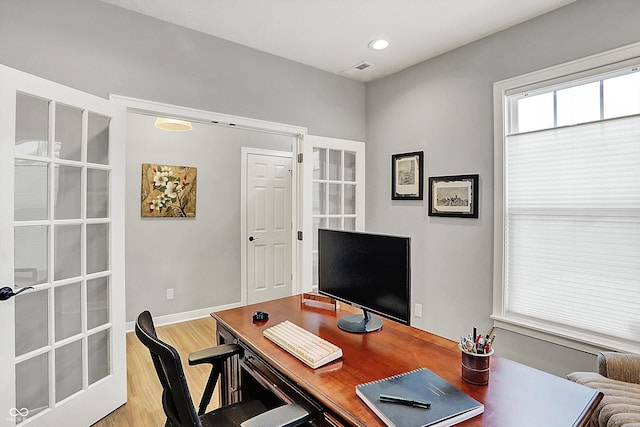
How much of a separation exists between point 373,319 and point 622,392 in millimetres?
1205

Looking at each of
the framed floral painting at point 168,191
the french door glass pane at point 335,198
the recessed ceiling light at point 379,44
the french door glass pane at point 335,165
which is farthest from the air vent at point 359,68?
the framed floral painting at point 168,191

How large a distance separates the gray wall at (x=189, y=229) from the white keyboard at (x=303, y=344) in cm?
285

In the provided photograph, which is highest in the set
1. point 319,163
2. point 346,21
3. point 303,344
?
point 346,21

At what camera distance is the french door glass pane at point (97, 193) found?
7.19ft

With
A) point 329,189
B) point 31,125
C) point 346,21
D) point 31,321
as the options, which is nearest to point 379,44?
point 346,21

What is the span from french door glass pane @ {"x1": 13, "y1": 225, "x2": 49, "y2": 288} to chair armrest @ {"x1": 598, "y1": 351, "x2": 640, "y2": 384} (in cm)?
305

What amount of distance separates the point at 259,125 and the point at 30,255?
6.12 ft

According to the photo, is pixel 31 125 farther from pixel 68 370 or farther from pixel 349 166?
pixel 349 166

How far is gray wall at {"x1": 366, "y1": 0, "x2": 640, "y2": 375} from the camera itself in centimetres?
229

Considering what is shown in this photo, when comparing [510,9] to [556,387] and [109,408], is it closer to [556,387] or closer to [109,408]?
[556,387]

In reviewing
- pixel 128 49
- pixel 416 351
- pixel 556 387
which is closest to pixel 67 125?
pixel 128 49

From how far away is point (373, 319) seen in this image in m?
1.70

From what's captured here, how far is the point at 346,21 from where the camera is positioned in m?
2.57

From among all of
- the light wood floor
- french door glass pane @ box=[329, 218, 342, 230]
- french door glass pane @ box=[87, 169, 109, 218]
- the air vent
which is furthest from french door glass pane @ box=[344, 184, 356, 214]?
french door glass pane @ box=[87, 169, 109, 218]
